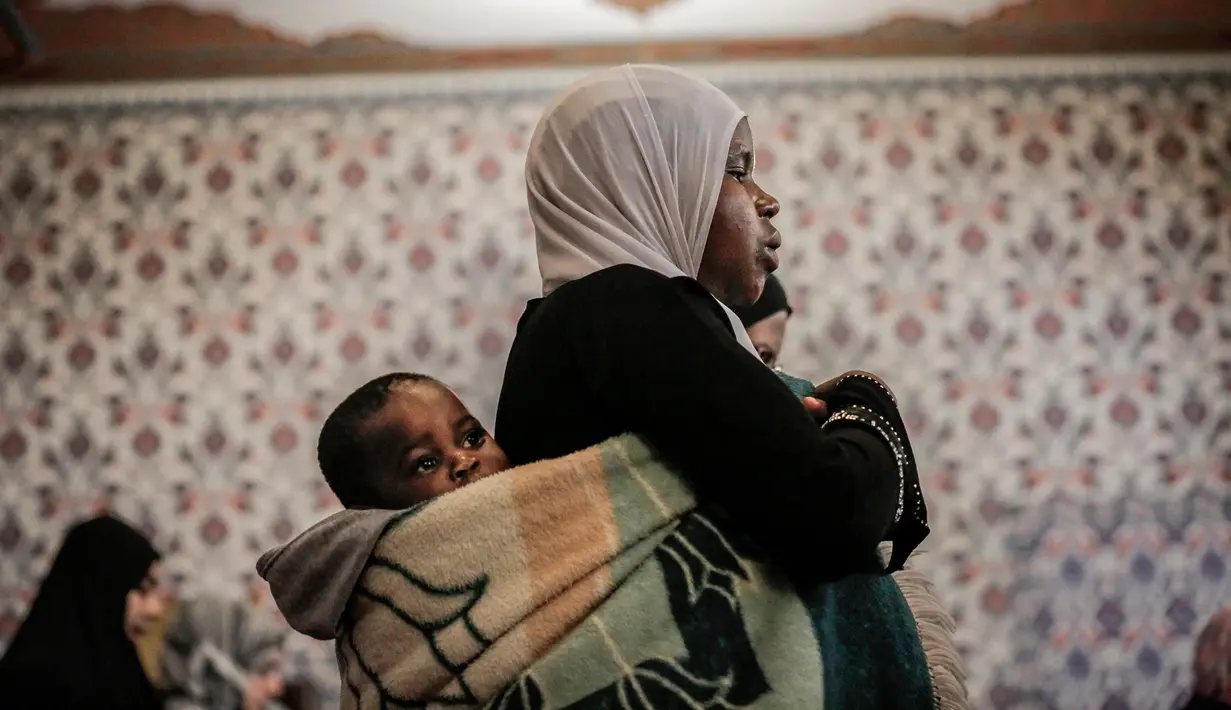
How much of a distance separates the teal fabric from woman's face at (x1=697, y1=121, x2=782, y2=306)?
27 cm

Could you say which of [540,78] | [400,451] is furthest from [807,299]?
[400,451]

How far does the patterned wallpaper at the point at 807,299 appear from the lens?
2.88 metres

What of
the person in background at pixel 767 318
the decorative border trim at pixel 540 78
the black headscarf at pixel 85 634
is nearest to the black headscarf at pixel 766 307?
the person in background at pixel 767 318

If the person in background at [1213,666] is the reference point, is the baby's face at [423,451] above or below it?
above

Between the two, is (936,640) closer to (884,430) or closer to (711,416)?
(884,430)

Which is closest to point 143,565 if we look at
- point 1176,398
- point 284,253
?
point 284,253

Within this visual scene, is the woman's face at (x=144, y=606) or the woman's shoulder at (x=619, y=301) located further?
the woman's face at (x=144, y=606)

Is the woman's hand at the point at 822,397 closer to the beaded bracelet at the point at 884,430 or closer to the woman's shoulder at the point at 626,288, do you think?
the beaded bracelet at the point at 884,430

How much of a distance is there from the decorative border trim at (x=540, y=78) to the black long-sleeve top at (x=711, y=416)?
2.42 metres

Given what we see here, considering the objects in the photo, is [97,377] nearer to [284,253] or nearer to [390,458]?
[284,253]

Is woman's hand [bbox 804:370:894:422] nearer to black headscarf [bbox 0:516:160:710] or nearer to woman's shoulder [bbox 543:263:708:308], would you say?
woman's shoulder [bbox 543:263:708:308]

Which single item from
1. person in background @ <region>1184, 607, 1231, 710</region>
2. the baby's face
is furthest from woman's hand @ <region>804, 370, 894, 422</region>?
person in background @ <region>1184, 607, 1231, 710</region>

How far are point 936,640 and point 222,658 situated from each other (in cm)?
229

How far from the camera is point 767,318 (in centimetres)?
181
